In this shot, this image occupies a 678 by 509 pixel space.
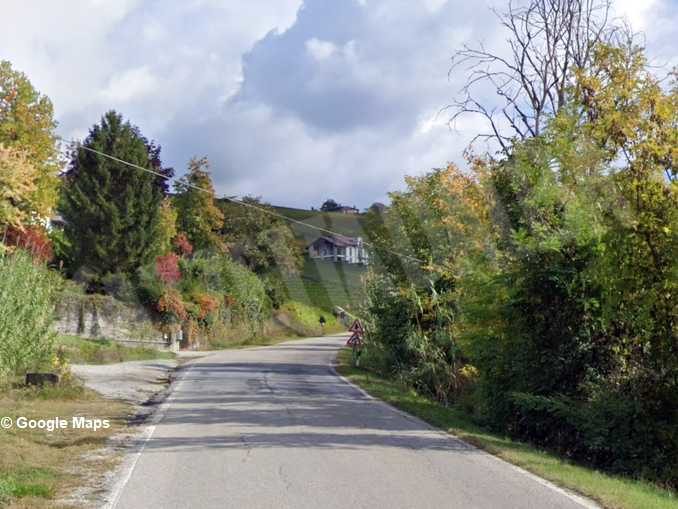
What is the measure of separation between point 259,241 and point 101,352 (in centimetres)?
4441

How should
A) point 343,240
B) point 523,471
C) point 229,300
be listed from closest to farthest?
point 523,471
point 229,300
point 343,240

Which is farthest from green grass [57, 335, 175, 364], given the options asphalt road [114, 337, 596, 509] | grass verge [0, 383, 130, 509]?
asphalt road [114, 337, 596, 509]

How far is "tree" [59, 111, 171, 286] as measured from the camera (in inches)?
1768

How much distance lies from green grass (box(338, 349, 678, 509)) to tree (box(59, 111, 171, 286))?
28.7 meters

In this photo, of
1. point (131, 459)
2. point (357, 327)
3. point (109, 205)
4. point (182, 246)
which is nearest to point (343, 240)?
point (182, 246)

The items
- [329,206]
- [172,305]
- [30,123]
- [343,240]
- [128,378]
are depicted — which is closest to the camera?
[128,378]

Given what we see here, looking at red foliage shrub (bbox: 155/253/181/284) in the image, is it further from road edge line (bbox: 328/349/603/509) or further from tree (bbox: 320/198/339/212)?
tree (bbox: 320/198/339/212)

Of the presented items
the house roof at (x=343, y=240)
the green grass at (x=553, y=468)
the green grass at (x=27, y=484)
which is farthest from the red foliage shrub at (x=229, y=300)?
the green grass at (x=27, y=484)

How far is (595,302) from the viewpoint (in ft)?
47.8

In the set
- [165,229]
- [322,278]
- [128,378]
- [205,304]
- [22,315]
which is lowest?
[128,378]

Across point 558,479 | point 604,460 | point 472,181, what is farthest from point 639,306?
point 472,181

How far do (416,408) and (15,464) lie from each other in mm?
10104

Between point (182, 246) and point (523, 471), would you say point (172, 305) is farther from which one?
point (523, 471)

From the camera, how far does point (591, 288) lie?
1472 cm
